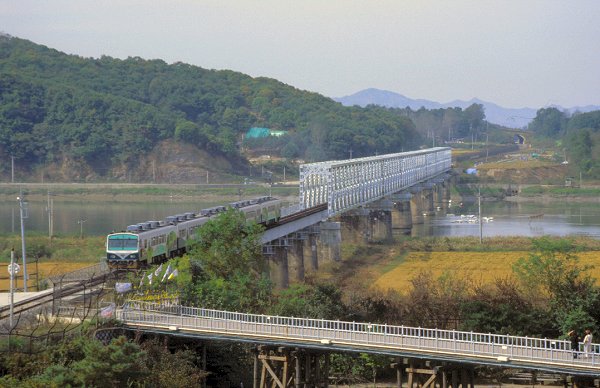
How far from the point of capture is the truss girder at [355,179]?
267 feet

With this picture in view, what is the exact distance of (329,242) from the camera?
251 ft

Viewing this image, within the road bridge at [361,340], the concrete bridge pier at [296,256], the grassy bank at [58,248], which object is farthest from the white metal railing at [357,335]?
the grassy bank at [58,248]

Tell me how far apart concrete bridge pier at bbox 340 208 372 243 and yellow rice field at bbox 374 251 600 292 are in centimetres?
1142

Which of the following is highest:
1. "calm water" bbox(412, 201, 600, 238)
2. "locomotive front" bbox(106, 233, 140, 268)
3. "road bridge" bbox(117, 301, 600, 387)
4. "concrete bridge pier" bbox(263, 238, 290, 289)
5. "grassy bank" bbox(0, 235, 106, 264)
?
"locomotive front" bbox(106, 233, 140, 268)

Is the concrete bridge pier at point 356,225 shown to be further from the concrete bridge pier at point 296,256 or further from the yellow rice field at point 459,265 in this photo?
the concrete bridge pier at point 296,256

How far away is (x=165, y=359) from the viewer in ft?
105

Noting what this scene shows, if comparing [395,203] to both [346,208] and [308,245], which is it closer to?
[346,208]

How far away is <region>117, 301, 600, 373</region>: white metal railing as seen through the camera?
29422 mm

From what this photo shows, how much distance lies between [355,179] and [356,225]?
4134 millimetres

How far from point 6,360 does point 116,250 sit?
1686 cm

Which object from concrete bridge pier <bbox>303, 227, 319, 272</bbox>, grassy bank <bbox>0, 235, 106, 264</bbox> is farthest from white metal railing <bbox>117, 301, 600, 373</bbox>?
concrete bridge pier <bbox>303, 227, 319, 272</bbox>

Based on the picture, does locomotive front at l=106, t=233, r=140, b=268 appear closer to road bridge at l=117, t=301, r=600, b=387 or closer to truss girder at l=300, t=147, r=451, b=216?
road bridge at l=117, t=301, r=600, b=387

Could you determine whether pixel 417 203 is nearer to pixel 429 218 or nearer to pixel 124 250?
pixel 429 218

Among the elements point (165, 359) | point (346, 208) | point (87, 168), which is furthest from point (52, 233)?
point (87, 168)
